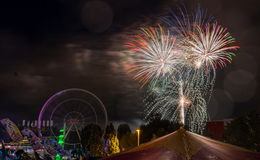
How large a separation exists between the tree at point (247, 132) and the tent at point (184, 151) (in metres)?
27.2

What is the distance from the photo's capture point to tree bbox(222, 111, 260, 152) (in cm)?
3006

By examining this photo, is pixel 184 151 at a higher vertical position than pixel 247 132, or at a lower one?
higher

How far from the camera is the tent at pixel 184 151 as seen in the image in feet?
14.9

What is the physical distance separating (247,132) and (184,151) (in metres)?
30.8

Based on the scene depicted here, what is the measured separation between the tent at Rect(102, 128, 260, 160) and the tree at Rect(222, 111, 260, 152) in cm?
2724

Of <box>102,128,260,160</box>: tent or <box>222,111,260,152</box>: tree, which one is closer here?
<box>102,128,260,160</box>: tent

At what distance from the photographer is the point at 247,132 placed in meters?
32.2

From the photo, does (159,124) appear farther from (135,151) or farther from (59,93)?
(135,151)

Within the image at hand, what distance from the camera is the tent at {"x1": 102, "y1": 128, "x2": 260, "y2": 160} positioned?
453 centimetres

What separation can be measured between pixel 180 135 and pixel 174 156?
49 cm

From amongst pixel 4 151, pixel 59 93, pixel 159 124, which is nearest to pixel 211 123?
pixel 159 124

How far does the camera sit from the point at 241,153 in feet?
15.8

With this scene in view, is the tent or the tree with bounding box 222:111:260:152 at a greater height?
the tent

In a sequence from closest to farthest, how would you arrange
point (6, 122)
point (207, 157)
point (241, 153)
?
point (207, 157) < point (241, 153) < point (6, 122)
